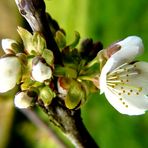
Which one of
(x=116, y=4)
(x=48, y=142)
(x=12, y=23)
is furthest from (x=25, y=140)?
(x=116, y=4)

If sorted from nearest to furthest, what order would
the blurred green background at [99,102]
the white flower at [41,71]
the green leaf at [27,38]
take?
the white flower at [41,71] → the green leaf at [27,38] → the blurred green background at [99,102]

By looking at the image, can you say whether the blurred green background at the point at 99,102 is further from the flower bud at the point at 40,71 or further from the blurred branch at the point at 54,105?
the flower bud at the point at 40,71

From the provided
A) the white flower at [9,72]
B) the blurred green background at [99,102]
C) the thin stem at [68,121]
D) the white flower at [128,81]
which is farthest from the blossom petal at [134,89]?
the blurred green background at [99,102]

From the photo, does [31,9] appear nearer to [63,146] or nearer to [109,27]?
[63,146]

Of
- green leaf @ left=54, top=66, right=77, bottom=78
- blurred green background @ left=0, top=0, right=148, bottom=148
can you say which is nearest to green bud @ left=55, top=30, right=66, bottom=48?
green leaf @ left=54, top=66, right=77, bottom=78

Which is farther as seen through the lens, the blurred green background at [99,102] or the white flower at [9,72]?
the blurred green background at [99,102]

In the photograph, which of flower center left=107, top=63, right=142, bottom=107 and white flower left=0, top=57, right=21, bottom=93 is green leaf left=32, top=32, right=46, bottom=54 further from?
flower center left=107, top=63, right=142, bottom=107

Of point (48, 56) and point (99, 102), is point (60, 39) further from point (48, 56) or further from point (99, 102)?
point (99, 102)

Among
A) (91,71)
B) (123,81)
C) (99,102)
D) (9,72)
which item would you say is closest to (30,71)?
(9,72)
